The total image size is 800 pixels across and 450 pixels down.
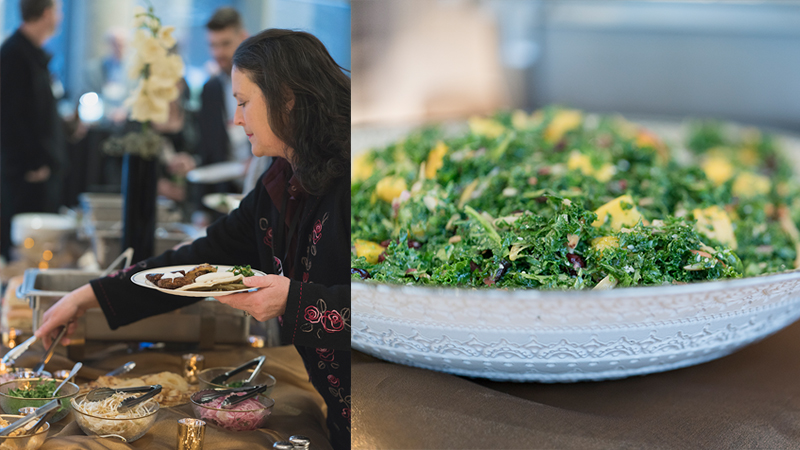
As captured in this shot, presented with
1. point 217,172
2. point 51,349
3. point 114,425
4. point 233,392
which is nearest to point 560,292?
point 233,392

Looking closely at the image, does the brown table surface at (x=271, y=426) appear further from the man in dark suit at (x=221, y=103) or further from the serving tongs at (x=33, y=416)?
the man in dark suit at (x=221, y=103)

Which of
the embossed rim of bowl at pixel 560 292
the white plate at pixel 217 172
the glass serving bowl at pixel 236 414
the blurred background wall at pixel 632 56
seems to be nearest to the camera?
the embossed rim of bowl at pixel 560 292

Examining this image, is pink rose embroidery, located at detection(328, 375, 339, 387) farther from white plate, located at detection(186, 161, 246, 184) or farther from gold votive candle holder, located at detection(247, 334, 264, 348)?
white plate, located at detection(186, 161, 246, 184)

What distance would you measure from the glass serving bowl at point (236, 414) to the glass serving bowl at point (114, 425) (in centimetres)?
6

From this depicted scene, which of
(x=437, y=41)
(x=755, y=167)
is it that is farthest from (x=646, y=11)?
(x=755, y=167)

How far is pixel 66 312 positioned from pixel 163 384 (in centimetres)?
21

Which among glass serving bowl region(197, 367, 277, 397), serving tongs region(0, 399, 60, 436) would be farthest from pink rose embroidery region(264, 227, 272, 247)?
serving tongs region(0, 399, 60, 436)

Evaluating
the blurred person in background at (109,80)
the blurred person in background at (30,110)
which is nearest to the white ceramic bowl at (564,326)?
the blurred person in background at (30,110)

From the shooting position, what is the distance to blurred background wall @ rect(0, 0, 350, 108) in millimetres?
652

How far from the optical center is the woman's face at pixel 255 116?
655mm

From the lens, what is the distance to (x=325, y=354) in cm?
65

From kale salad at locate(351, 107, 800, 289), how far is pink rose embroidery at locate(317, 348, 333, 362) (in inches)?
4.1

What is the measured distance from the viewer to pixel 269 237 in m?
0.68

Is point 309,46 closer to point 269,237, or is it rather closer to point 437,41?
point 269,237
